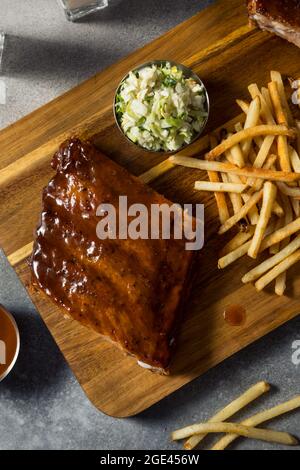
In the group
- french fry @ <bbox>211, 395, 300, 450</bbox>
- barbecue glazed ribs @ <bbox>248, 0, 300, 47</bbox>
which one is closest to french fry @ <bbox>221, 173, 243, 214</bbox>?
barbecue glazed ribs @ <bbox>248, 0, 300, 47</bbox>

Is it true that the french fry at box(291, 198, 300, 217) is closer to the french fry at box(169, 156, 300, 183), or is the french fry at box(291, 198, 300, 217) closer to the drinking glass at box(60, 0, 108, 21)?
the french fry at box(169, 156, 300, 183)

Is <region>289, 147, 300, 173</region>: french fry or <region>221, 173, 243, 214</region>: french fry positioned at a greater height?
<region>289, 147, 300, 173</region>: french fry

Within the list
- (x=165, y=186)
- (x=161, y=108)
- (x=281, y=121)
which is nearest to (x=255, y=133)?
(x=281, y=121)

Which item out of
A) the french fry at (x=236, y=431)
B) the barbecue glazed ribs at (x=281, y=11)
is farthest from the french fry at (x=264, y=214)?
the french fry at (x=236, y=431)

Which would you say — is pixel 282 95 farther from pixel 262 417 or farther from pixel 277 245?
pixel 262 417
